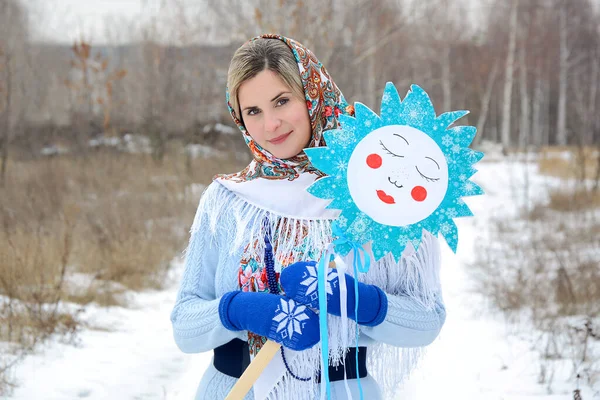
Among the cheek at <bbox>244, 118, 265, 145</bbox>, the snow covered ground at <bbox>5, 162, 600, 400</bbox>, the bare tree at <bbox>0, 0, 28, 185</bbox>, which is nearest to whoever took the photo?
the cheek at <bbox>244, 118, 265, 145</bbox>

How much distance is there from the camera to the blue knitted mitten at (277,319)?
1217 mm

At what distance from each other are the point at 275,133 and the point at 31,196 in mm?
5281

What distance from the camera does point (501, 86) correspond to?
24.8 metres

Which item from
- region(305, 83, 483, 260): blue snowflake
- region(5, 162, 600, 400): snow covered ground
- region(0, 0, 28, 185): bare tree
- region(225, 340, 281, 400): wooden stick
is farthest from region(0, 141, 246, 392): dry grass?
region(305, 83, 483, 260): blue snowflake

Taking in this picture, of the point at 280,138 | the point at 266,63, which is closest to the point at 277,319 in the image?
the point at 280,138

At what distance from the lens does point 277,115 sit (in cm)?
141

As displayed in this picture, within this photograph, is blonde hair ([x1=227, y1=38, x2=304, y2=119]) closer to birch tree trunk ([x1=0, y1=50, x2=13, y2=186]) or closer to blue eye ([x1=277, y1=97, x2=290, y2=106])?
blue eye ([x1=277, y1=97, x2=290, y2=106])

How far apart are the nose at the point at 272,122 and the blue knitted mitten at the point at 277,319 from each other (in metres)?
0.41

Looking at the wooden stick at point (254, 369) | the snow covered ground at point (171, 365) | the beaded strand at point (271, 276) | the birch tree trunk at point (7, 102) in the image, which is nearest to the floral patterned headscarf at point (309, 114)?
the beaded strand at point (271, 276)

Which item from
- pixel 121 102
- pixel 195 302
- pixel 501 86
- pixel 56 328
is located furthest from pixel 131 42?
pixel 501 86

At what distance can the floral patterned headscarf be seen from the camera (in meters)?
1.43

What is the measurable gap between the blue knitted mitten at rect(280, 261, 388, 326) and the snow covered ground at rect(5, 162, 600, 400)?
1642 mm

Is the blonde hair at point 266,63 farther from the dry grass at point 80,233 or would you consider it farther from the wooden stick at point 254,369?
the dry grass at point 80,233

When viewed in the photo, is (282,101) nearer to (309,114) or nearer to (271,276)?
(309,114)
